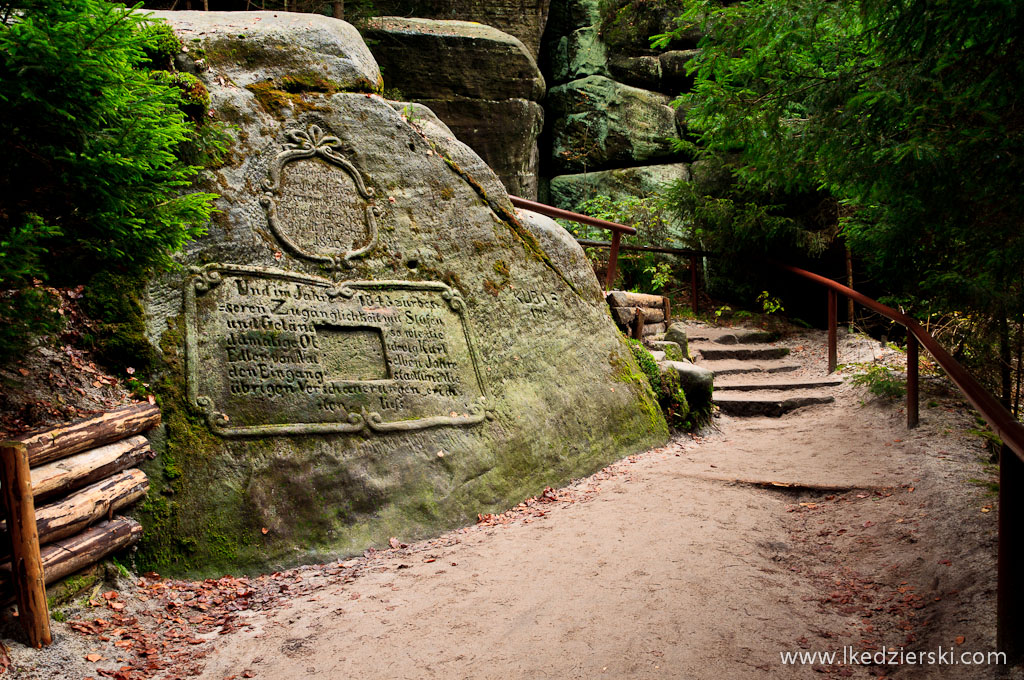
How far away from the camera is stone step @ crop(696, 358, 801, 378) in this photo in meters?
8.80

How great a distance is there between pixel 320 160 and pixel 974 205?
455 centimetres

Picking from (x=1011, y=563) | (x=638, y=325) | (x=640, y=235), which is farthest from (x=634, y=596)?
(x=640, y=235)

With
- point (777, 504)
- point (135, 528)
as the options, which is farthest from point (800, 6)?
point (135, 528)

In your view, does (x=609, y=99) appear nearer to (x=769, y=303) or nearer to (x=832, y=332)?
(x=769, y=303)

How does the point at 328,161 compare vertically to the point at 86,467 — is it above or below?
above

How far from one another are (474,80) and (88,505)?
34.5ft

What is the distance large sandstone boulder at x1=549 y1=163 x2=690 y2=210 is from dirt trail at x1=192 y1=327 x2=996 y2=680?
30.7ft

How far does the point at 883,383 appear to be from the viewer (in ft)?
22.2

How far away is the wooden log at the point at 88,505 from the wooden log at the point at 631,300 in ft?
17.9

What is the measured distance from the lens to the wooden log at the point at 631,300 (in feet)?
26.0

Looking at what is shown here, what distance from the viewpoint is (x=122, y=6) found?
9.87 ft

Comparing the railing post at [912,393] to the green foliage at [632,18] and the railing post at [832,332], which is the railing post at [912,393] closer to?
the railing post at [832,332]

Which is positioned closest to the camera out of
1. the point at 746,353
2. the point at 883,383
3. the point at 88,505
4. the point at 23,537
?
the point at 23,537

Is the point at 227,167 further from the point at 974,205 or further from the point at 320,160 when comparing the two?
the point at 974,205
